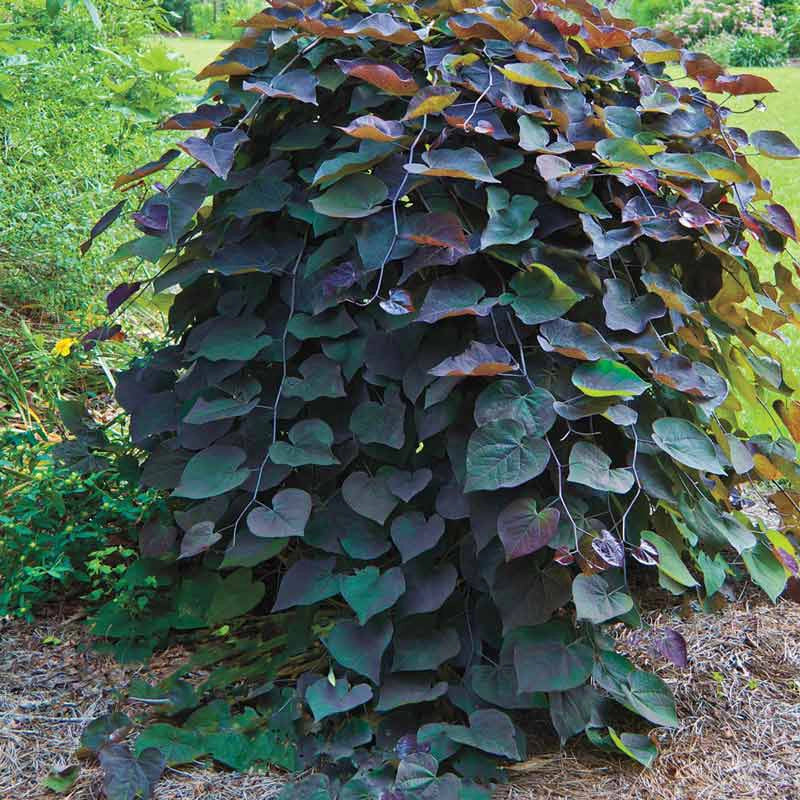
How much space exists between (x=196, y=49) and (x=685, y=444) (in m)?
13.8

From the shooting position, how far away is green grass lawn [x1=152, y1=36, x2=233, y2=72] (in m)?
11.4

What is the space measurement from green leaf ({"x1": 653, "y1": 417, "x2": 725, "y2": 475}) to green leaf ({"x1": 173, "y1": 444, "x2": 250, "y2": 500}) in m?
0.69

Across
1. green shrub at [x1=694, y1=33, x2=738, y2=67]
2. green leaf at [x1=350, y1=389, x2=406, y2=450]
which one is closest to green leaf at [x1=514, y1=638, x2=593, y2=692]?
green leaf at [x1=350, y1=389, x2=406, y2=450]

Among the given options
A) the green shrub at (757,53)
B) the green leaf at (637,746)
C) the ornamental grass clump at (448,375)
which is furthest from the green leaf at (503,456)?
the green shrub at (757,53)

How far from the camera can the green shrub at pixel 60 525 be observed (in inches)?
78.2

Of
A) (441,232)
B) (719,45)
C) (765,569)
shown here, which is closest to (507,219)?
(441,232)

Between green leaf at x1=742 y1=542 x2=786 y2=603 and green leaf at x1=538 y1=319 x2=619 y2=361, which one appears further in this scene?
green leaf at x1=742 y1=542 x2=786 y2=603

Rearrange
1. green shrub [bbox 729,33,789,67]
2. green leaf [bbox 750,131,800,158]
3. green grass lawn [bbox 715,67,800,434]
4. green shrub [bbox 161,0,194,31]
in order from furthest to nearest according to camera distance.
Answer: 1. green shrub [bbox 161,0,194,31]
2. green shrub [bbox 729,33,789,67]
3. green grass lawn [bbox 715,67,800,434]
4. green leaf [bbox 750,131,800,158]

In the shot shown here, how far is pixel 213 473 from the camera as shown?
1640 mm

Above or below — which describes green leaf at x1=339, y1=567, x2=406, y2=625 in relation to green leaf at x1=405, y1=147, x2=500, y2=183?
below

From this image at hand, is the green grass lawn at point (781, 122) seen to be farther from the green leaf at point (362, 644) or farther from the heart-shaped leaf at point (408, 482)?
the green leaf at point (362, 644)

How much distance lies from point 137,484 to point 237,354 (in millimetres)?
578

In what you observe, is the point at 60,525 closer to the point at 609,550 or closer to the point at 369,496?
the point at 369,496

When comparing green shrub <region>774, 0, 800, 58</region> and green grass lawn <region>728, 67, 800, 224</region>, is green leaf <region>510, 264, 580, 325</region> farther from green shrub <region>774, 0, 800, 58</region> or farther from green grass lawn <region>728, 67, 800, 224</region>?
green shrub <region>774, 0, 800, 58</region>
